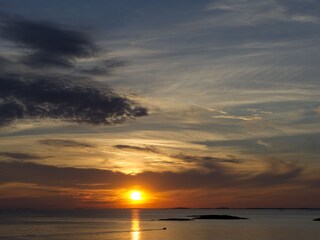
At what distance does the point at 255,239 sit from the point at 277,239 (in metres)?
4.43

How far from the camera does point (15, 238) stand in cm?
9775

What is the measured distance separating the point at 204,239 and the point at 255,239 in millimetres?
10081

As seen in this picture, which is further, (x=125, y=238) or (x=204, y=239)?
(x=125, y=238)

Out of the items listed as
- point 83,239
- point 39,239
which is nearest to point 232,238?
point 83,239

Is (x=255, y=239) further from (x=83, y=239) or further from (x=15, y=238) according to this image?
(x=15, y=238)

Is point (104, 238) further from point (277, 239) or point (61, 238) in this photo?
point (277, 239)

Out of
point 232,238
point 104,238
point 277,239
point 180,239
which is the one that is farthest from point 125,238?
point 277,239

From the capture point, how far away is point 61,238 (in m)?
97.6

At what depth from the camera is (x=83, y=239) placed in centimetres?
9506

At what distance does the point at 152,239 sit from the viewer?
9462 cm

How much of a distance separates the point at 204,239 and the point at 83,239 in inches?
919

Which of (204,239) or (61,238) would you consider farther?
(61,238)

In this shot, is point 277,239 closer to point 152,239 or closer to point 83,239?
point 152,239

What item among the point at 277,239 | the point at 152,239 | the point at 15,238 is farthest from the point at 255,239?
the point at 15,238
